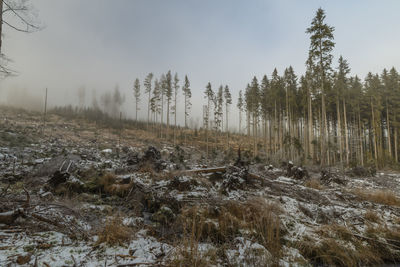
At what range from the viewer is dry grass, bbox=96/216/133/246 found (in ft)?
8.52

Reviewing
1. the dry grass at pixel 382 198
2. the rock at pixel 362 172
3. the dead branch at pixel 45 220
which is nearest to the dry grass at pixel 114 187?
the dead branch at pixel 45 220

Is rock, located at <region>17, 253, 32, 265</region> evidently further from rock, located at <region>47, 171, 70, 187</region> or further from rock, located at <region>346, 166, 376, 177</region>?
rock, located at <region>346, 166, 376, 177</region>

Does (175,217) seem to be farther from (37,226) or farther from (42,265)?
(37,226)

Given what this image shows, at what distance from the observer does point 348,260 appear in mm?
2902

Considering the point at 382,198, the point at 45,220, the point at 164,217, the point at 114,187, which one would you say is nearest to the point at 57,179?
the point at 114,187

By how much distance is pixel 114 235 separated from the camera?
2678mm

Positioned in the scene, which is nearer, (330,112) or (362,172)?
(362,172)

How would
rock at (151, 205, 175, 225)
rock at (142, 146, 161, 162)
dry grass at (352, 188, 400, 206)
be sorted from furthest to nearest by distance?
rock at (142, 146, 161, 162) → dry grass at (352, 188, 400, 206) → rock at (151, 205, 175, 225)

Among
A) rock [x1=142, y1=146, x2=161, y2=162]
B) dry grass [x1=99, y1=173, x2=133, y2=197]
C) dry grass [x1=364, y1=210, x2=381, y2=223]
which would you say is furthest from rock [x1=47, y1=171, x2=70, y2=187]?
dry grass [x1=364, y1=210, x2=381, y2=223]

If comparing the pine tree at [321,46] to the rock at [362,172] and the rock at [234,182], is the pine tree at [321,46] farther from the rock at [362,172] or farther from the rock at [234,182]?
the rock at [234,182]

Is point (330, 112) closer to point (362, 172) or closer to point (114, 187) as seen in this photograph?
point (362, 172)

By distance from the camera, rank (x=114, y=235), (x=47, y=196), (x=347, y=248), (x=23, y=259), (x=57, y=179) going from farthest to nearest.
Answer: (x=57, y=179) < (x=47, y=196) < (x=347, y=248) < (x=114, y=235) < (x=23, y=259)

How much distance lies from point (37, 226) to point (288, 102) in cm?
2947

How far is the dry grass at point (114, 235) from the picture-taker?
8.52 ft
